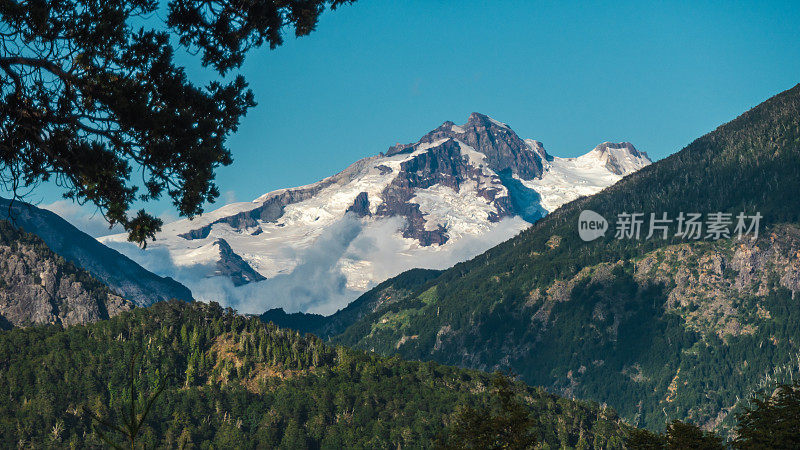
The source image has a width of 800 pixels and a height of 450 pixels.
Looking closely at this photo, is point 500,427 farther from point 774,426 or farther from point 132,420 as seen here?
point 132,420

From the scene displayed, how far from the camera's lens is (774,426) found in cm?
7162

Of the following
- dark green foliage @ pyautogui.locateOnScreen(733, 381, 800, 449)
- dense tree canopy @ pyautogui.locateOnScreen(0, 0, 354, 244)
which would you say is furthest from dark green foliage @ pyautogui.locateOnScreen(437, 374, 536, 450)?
dense tree canopy @ pyautogui.locateOnScreen(0, 0, 354, 244)

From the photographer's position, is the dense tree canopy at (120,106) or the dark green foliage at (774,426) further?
the dark green foliage at (774,426)

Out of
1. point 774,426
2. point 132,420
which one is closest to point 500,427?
point 774,426

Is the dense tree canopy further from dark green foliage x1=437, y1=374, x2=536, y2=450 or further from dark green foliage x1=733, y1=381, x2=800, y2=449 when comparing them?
dark green foliage x1=733, y1=381, x2=800, y2=449

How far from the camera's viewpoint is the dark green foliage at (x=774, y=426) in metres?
67.6

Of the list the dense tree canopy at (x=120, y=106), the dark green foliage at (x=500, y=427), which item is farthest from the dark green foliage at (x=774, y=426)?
the dense tree canopy at (x=120, y=106)

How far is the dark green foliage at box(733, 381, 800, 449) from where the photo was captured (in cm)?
6762

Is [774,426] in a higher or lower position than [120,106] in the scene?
lower

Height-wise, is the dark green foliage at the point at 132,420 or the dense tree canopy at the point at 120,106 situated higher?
the dense tree canopy at the point at 120,106

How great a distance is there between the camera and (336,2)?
34.8 meters

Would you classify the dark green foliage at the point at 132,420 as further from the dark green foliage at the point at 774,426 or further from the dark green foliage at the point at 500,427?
the dark green foliage at the point at 774,426

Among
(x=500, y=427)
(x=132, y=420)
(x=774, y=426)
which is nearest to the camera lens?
(x=132, y=420)

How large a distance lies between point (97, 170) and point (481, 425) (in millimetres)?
47313
